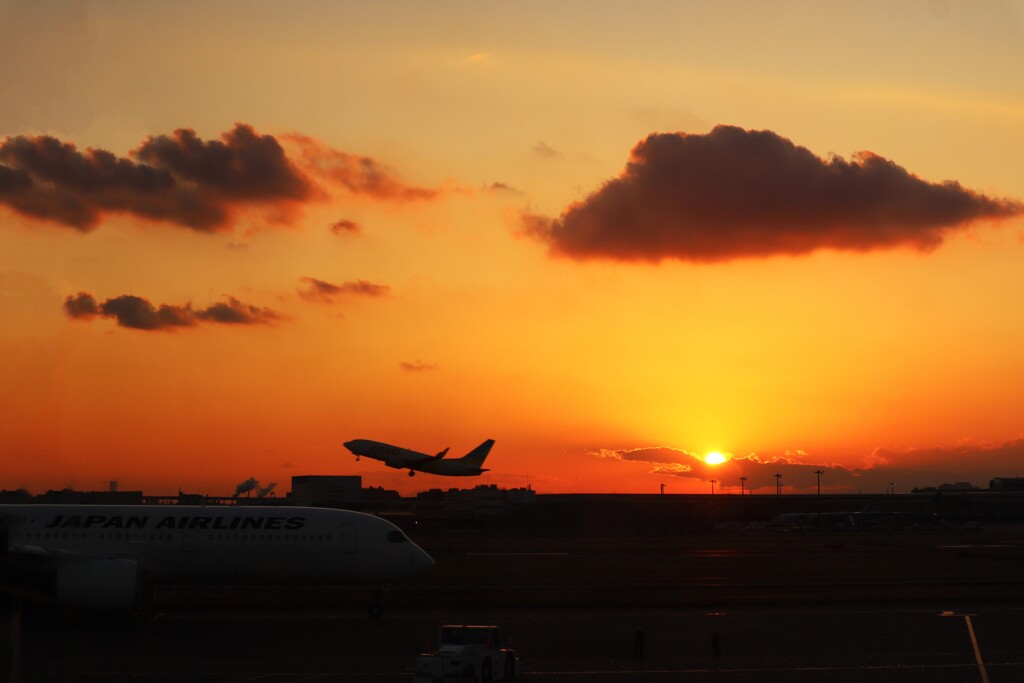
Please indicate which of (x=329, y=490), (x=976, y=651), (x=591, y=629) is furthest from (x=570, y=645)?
(x=329, y=490)

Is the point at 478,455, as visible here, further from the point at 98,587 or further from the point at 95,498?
the point at 98,587

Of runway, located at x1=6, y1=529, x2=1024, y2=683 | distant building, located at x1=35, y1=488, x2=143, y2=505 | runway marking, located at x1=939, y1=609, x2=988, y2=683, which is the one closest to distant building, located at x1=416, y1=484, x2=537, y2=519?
distant building, located at x1=35, y1=488, x2=143, y2=505

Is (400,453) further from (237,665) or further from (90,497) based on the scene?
(237,665)

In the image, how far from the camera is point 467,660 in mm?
25422

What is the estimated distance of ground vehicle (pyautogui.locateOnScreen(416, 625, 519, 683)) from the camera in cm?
2522

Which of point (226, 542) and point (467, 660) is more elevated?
point (226, 542)

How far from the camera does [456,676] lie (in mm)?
25250

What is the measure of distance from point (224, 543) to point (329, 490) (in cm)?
9367

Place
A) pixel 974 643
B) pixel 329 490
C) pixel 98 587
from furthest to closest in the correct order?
pixel 329 490 < pixel 98 587 < pixel 974 643

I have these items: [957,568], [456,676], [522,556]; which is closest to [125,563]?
[456,676]

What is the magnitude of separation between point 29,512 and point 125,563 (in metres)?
5.79

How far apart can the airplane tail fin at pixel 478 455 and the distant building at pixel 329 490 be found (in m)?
19.9

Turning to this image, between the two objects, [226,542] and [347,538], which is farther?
[347,538]

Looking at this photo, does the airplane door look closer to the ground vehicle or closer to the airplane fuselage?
the airplane fuselage
